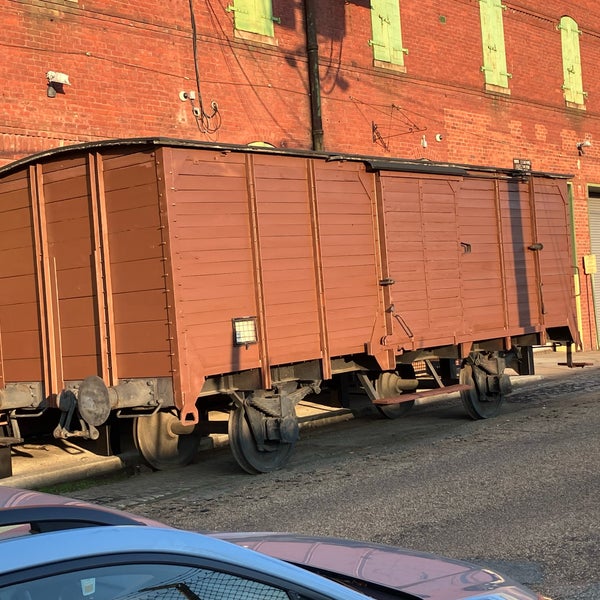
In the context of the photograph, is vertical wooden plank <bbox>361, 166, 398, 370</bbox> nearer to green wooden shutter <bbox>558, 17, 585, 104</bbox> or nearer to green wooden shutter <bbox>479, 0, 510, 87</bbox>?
green wooden shutter <bbox>479, 0, 510, 87</bbox>

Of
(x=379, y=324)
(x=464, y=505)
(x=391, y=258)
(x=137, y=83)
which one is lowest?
(x=464, y=505)

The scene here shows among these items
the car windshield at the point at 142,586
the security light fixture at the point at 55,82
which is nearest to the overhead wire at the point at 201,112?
the security light fixture at the point at 55,82

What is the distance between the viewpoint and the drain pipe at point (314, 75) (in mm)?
15359

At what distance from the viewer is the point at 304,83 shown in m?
15.5

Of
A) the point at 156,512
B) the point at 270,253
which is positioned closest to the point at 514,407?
the point at 270,253

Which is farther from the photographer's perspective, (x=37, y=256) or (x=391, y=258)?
(x=391, y=258)

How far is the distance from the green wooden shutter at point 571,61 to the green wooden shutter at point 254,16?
400 inches

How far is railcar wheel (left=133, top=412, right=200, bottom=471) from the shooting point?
369 inches

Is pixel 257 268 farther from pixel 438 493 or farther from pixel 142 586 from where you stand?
pixel 142 586

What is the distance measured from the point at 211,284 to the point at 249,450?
175 cm

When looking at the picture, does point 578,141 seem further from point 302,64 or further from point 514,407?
point 514,407

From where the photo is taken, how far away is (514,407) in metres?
12.8

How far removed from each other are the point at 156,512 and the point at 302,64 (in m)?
10.1

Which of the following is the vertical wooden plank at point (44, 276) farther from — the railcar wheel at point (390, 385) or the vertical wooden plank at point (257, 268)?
the railcar wheel at point (390, 385)
